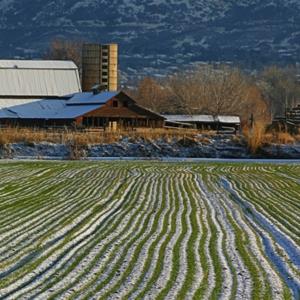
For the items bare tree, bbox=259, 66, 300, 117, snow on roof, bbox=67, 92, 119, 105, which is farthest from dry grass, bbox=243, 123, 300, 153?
bare tree, bbox=259, 66, 300, 117

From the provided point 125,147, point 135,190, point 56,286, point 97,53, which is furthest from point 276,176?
point 97,53

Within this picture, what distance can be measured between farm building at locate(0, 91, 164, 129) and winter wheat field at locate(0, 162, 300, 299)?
47.8 m

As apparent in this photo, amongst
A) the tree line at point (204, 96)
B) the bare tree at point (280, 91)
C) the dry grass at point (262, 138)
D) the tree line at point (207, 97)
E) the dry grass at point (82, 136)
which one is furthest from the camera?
the bare tree at point (280, 91)

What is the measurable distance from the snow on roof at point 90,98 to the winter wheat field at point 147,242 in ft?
165

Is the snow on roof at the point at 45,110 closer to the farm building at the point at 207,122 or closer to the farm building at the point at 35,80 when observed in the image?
the farm building at the point at 35,80

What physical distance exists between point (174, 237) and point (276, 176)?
18887mm

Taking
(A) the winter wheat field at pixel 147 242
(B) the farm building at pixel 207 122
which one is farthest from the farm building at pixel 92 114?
(A) the winter wheat field at pixel 147 242

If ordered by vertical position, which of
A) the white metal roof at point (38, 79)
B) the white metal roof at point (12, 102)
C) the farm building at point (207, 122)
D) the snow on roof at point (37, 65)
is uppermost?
the snow on roof at point (37, 65)

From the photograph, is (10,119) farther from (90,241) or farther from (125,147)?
(90,241)

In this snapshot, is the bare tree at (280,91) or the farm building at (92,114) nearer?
the farm building at (92,114)

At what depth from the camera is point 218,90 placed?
10750 cm

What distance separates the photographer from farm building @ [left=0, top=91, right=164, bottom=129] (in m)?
74.8

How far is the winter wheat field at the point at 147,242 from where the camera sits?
37.9 ft

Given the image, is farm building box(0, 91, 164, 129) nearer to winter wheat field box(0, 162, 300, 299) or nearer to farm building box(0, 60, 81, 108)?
farm building box(0, 60, 81, 108)
